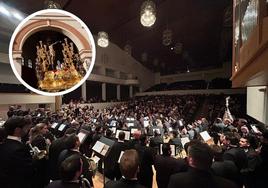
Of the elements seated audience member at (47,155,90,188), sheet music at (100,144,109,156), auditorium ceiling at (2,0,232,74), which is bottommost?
sheet music at (100,144,109,156)

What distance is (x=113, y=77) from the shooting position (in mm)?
24625

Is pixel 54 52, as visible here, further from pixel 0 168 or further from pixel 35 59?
pixel 0 168

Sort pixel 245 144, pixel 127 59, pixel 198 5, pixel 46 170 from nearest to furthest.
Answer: pixel 46 170, pixel 245 144, pixel 198 5, pixel 127 59

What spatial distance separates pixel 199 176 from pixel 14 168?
1.74 meters

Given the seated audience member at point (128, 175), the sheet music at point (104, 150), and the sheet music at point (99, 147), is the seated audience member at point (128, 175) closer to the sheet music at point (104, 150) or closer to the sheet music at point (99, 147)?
the sheet music at point (104, 150)

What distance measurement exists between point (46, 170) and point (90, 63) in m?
2.98

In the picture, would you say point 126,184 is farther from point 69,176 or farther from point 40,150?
point 40,150

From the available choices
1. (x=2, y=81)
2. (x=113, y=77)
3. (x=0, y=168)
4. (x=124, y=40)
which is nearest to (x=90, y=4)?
(x=2, y=81)

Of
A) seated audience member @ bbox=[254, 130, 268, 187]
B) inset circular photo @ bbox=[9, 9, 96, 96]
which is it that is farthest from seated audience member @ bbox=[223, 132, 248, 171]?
inset circular photo @ bbox=[9, 9, 96, 96]

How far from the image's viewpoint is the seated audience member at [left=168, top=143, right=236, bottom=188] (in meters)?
2.17

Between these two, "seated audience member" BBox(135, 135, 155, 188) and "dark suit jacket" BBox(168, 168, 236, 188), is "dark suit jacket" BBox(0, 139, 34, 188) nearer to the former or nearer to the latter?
"dark suit jacket" BBox(168, 168, 236, 188)

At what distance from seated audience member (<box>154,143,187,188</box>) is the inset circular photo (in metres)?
2.81

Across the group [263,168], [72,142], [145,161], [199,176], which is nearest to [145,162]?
[145,161]

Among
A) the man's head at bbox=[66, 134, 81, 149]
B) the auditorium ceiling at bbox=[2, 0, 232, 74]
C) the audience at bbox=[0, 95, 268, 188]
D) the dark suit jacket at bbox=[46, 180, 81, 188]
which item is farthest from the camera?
the auditorium ceiling at bbox=[2, 0, 232, 74]
